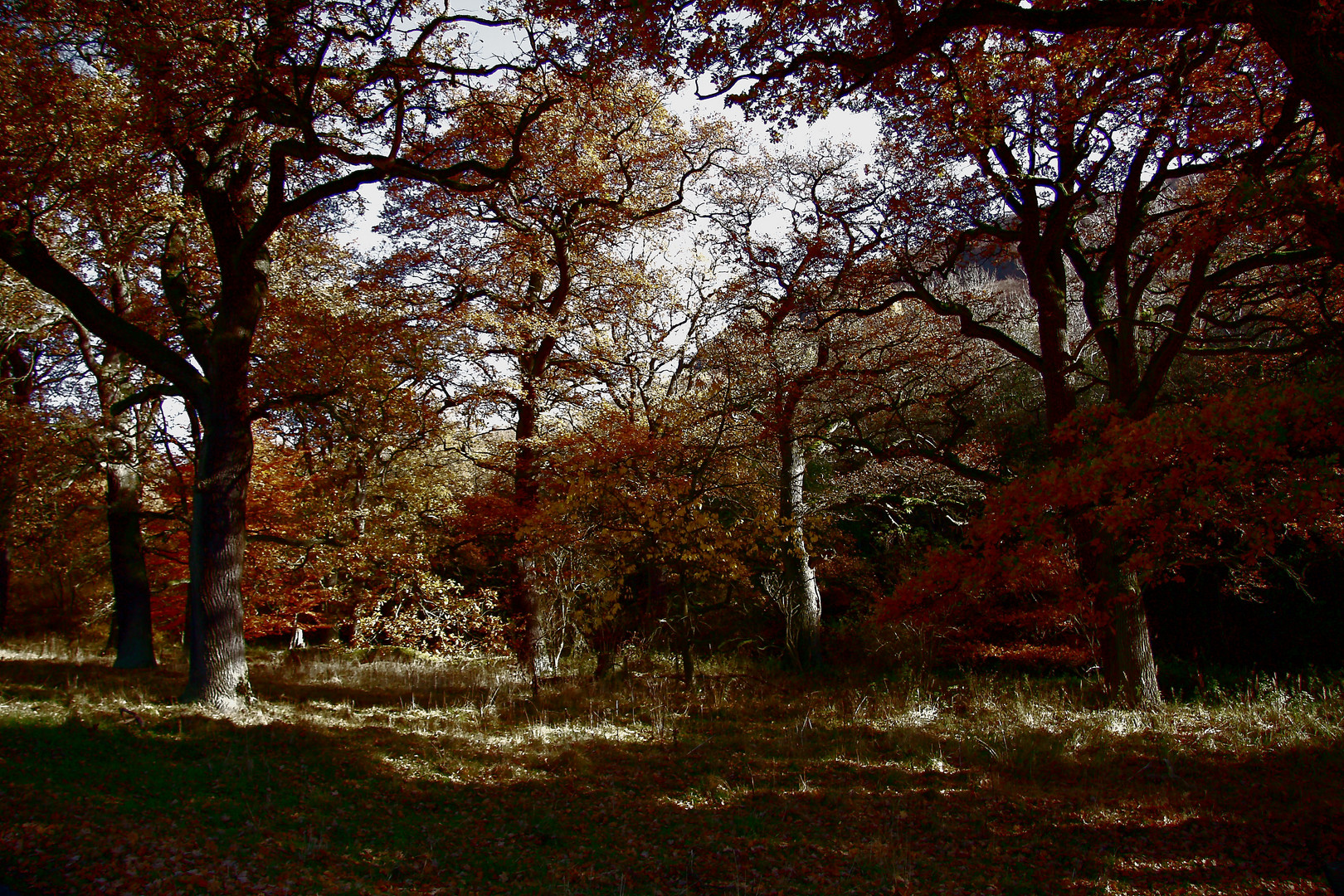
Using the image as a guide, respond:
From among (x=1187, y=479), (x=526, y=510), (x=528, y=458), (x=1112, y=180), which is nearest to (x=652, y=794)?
(x=1187, y=479)

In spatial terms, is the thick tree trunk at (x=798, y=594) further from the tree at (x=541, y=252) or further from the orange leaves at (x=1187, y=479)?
the orange leaves at (x=1187, y=479)

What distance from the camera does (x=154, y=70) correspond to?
7008 millimetres

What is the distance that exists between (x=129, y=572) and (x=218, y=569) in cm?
483

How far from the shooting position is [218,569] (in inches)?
354

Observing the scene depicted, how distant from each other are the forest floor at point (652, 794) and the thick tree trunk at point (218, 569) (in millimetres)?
551

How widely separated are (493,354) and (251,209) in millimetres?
4545

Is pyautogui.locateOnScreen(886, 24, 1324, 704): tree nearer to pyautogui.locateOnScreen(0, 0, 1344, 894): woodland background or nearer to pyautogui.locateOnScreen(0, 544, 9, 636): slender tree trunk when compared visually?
pyautogui.locateOnScreen(0, 0, 1344, 894): woodland background

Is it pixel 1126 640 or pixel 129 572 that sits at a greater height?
pixel 129 572

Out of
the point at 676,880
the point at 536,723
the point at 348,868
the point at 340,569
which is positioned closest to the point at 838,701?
the point at 536,723

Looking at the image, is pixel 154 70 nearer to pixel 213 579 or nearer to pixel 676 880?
pixel 213 579

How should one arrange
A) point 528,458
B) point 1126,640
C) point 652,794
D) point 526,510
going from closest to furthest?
point 652,794 → point 1126,640 → point 526,510 → point 528,458

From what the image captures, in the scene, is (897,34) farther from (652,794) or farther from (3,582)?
(3,582)

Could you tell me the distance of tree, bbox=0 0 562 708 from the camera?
7.29 metres

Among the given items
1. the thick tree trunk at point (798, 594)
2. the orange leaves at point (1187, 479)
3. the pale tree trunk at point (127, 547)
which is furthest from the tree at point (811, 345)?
the pale tree trunk at point (127, 547)
